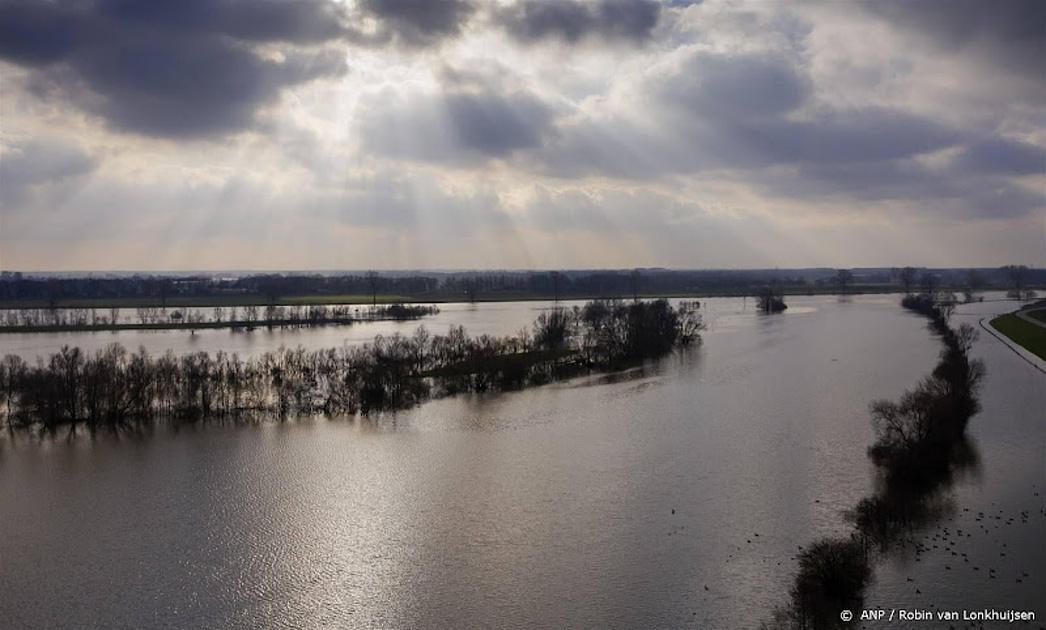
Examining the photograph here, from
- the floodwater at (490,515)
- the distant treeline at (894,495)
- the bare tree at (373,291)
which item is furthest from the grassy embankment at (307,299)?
the distant treeline at (894,495)

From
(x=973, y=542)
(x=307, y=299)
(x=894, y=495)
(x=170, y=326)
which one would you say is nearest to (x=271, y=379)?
(x=894, y=495)

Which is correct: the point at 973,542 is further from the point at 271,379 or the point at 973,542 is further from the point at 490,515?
the point at 271,379

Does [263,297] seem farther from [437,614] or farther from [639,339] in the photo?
[437,614]

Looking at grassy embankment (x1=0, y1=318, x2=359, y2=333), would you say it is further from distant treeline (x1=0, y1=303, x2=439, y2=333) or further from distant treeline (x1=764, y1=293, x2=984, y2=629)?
distant treeline (x1=764, y1=293, x2=984, y2=629)

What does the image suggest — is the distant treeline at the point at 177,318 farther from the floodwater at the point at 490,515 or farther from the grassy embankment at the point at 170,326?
the floodwater at the point at 490,515

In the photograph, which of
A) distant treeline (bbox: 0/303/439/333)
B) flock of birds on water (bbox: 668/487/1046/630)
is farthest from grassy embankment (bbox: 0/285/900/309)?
flock of birds on water (bbox: 668/487/1046/630)

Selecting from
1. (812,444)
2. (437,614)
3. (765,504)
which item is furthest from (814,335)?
(437,614)
